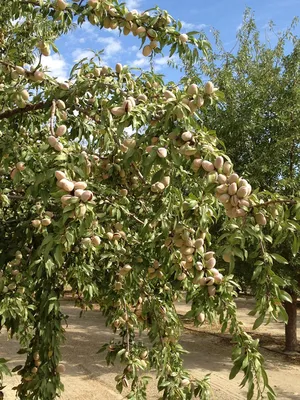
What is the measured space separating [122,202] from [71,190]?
0.99 m

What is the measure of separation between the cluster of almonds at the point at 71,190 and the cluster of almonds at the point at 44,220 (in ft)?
2.76

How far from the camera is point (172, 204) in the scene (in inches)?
68.6

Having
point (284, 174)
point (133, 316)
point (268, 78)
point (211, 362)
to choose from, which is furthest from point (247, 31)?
point (133, 316)

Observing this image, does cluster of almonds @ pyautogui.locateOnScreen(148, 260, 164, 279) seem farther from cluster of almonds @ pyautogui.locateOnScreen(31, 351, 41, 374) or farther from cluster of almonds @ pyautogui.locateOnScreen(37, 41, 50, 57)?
cluster of almonds @ pyautogui.locateOnScreen(37, 41, 50, 57)

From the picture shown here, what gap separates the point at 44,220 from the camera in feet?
7.22

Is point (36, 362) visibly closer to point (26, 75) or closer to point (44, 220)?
point (44, 220)

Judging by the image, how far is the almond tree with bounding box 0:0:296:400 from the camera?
4.88 ft

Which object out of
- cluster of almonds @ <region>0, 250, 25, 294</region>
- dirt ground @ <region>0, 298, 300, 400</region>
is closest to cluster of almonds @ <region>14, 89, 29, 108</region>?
cluster of almonds @ <region>0, 250, 25, 294</region>

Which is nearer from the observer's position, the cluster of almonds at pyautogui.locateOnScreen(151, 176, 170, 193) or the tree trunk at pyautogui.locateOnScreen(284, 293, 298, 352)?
the cluster of almonds at pyautogui.locateOnScreen(151, 176, 170, 193)

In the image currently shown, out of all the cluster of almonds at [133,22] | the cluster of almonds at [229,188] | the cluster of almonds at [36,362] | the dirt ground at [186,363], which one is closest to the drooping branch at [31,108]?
the cluster of almonds at [133,22]

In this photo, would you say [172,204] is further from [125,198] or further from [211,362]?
[211,362]

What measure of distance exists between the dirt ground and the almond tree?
11.2 ft

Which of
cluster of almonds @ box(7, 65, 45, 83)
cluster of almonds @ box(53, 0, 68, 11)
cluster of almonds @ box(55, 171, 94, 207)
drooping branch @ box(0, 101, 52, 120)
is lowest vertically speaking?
cluster of almonds @ box(55, 171, 94, 207)

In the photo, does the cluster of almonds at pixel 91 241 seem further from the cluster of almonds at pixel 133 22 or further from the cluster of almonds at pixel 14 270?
the cluster of almonds at pixel 133 22
